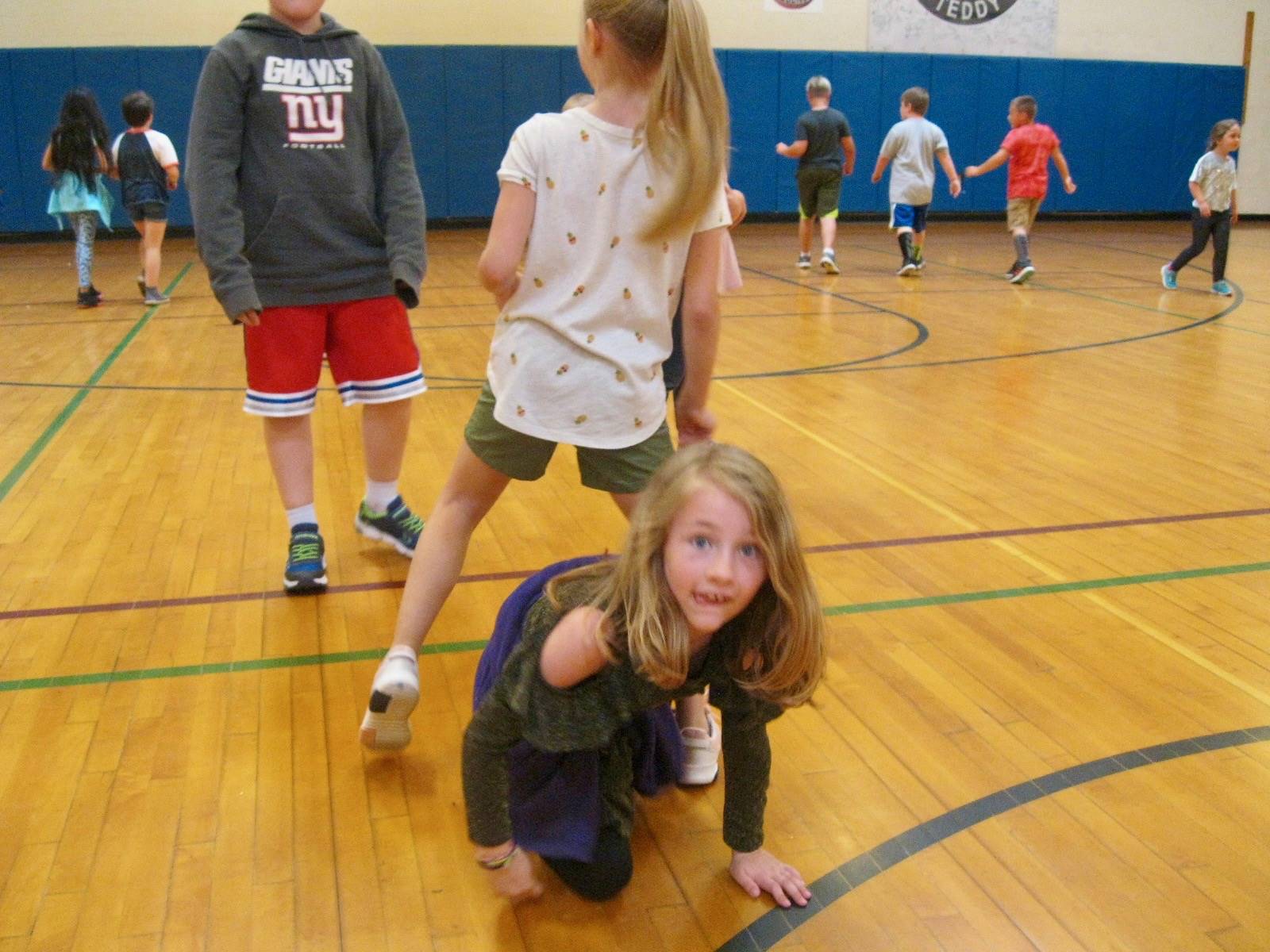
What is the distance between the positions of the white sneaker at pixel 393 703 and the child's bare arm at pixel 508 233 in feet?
2.21

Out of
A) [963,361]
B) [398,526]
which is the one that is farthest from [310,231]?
[963,361]

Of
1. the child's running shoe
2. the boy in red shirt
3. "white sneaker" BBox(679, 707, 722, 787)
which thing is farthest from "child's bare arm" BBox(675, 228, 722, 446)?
the boy in red shirt

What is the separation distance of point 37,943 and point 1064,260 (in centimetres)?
998

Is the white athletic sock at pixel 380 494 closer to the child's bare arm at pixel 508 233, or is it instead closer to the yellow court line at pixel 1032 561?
the child's bare arm at pixel 508 233

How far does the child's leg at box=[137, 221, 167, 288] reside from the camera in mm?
7453

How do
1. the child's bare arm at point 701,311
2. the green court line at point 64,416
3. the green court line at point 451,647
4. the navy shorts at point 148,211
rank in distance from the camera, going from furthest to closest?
the navy shorts at point 148,211, the green court line at point 64,416, the green court line at point 451,647, the child's bare arm at point 701,311

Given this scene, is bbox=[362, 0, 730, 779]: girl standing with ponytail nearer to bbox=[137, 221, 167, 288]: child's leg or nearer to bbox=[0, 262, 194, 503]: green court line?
bbox=[0, 262, 194, 503]: green court line

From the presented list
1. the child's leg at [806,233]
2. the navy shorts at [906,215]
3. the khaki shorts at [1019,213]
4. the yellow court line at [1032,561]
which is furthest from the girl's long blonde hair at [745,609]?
the child's leg at [806,233]

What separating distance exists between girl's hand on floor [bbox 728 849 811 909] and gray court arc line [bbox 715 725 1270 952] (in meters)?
0.02

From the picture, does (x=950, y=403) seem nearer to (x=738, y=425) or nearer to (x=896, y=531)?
(x=738, y=425)

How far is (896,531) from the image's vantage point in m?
3.28

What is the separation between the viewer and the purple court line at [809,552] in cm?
274

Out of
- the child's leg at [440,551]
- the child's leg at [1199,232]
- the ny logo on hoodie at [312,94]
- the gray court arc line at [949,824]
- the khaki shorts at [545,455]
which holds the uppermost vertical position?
the ny logo on hoodie at [312,94]

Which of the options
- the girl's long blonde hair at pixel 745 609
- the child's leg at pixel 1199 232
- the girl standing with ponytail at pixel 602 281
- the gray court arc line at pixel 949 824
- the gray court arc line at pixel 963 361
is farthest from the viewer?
the child's leg at pixel 1199 232
